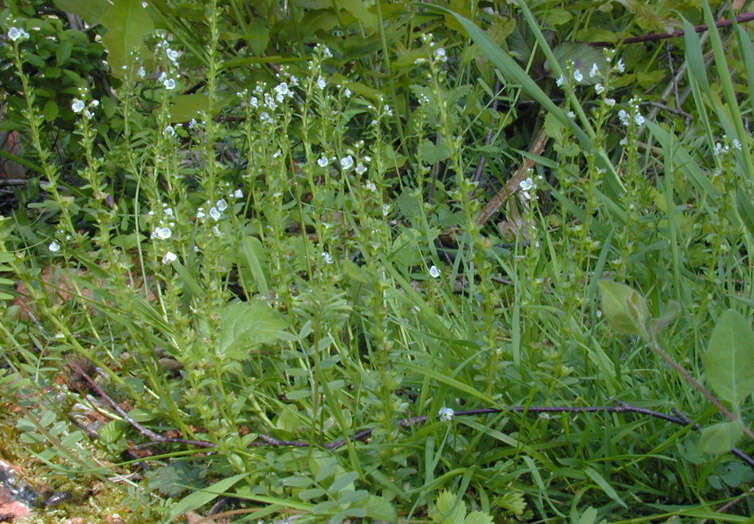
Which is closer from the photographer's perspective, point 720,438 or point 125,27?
point 720,438

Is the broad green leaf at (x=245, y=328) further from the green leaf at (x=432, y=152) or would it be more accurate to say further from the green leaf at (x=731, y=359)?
the green leaf at (x=432, y=152)

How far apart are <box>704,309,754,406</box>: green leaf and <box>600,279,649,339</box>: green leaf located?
119mm

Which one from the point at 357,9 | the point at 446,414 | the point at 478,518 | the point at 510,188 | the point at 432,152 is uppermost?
the point at 357,9

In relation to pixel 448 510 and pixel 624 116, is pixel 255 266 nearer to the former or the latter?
pixel 448 510

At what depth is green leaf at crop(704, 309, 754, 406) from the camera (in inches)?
43.9

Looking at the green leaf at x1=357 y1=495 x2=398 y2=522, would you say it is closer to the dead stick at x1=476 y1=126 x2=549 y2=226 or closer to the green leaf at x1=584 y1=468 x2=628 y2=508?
the green leaf at x1=584 y1=468 x2=628 y2=508

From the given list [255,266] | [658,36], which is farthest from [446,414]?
[658,36]

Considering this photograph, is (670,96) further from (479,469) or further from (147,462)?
(147,462)

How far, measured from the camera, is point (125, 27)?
2.20 m

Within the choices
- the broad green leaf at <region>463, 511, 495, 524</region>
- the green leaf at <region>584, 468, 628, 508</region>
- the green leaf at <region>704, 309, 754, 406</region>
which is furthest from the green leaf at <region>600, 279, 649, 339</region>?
the broad green leaf at <region>463, 511, 495, 524</region>

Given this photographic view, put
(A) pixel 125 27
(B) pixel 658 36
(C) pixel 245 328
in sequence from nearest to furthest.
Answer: (C) pixel 245 328 < (A) pixel 125 27 < (B) pixel 658 36

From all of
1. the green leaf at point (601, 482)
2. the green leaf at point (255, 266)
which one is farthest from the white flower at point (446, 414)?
the green leaf at point (255, 266)

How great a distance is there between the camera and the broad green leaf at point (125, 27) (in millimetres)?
2182

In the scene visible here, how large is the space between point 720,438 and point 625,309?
0.85 ft
